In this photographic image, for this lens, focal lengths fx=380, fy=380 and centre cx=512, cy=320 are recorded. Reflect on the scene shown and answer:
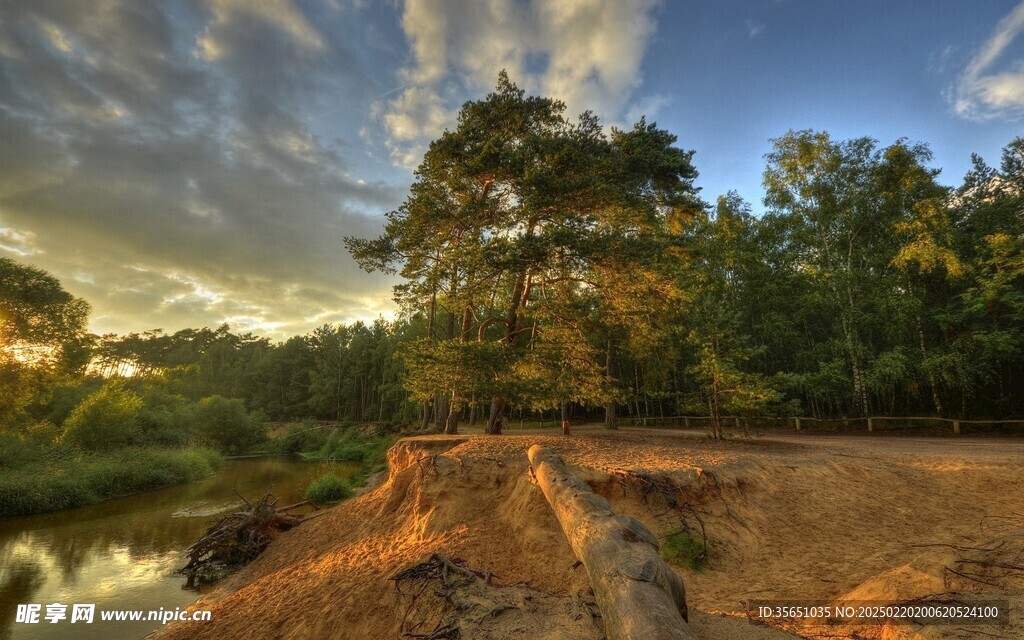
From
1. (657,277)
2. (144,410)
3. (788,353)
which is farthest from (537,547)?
(144,410)

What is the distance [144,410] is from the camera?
31.5 meters

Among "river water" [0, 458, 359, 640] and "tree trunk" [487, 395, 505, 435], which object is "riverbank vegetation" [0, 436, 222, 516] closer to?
"river water" [0, 458, 359, 640]

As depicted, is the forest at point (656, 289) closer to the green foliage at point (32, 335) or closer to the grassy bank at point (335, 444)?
the green foliage at point (32, 335)

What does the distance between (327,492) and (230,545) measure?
241 inches

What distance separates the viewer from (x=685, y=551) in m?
6.11

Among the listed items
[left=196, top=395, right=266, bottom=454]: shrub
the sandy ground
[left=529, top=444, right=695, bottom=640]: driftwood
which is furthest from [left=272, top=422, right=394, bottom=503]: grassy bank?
[left=529, top=444, right=695, bottom=640]: driftwood

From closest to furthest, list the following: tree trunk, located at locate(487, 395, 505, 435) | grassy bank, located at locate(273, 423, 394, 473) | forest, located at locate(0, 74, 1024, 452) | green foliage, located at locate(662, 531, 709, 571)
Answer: green foliage, located at locate(662, 531, 709, 571) < forest, located at locate(0, 74, 1024, 452) < tree trunk, located at locate(487, 395, 505, 435) < grassy bank, located at locate(273, 423, 394, 473)

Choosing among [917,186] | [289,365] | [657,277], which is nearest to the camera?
[657,277]

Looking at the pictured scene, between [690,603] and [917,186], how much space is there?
2792cm

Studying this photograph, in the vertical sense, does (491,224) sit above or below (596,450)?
above

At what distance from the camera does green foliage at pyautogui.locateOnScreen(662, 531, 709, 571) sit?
19.6ft

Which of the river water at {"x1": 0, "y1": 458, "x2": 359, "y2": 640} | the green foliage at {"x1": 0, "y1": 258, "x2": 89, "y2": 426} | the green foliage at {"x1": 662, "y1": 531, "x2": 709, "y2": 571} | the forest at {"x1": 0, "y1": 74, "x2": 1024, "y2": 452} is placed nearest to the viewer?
the green foliage at {"x1": 662, "y1": 531, "x2": 709, "y2": 571}

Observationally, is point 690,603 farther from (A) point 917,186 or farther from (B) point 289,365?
(B) point 289,365

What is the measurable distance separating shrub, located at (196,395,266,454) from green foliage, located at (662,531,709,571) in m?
40.2
